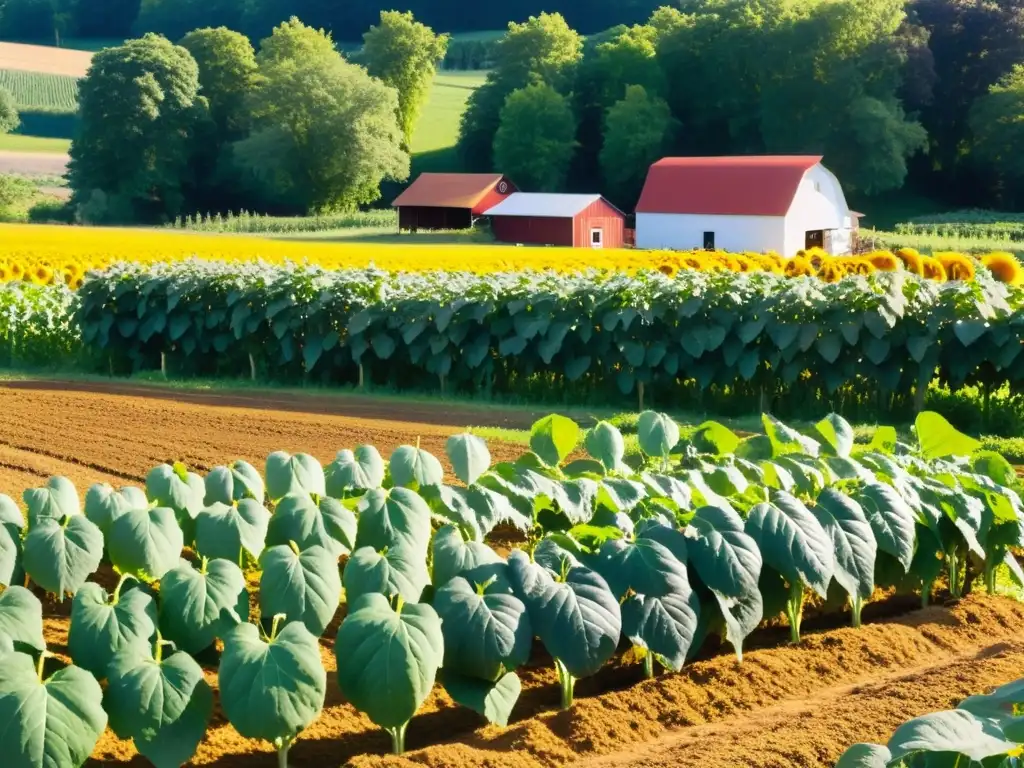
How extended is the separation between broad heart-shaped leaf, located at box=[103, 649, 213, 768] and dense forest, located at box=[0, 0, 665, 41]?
4314 inches

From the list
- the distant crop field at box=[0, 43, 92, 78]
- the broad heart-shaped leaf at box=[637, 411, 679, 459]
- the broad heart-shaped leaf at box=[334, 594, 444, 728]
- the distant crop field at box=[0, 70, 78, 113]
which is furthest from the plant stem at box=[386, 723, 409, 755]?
the distant crop field at box=[0, 43, 92, 78]

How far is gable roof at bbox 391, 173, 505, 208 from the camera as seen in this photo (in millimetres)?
66000

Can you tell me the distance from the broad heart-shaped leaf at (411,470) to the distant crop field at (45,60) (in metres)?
93.7

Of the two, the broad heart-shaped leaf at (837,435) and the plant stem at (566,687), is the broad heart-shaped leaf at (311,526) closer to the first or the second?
the plant stem at (566,687)

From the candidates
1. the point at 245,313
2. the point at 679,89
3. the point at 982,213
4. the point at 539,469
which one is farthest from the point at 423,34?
the point at 539,469

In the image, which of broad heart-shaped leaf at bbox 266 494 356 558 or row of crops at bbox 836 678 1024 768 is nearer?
row of crops at bbox 836 678 1024 768

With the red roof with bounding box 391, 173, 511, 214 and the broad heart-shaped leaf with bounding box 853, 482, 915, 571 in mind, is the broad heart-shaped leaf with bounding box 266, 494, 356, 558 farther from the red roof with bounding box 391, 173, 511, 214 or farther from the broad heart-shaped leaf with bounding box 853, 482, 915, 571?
the red roof with bounding box 391, 173, 511, 214

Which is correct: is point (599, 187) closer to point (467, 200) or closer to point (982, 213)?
point (467, 200)

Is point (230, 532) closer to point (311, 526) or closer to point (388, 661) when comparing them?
point (311, 526)

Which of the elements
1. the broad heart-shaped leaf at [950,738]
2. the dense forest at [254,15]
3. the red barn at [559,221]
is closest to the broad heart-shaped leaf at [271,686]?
the broad heart-shaped leaf at [950,738]

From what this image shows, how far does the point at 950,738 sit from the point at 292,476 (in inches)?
142

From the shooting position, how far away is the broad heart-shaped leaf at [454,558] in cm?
465

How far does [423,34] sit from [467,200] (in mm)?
28491

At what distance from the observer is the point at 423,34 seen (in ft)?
297
